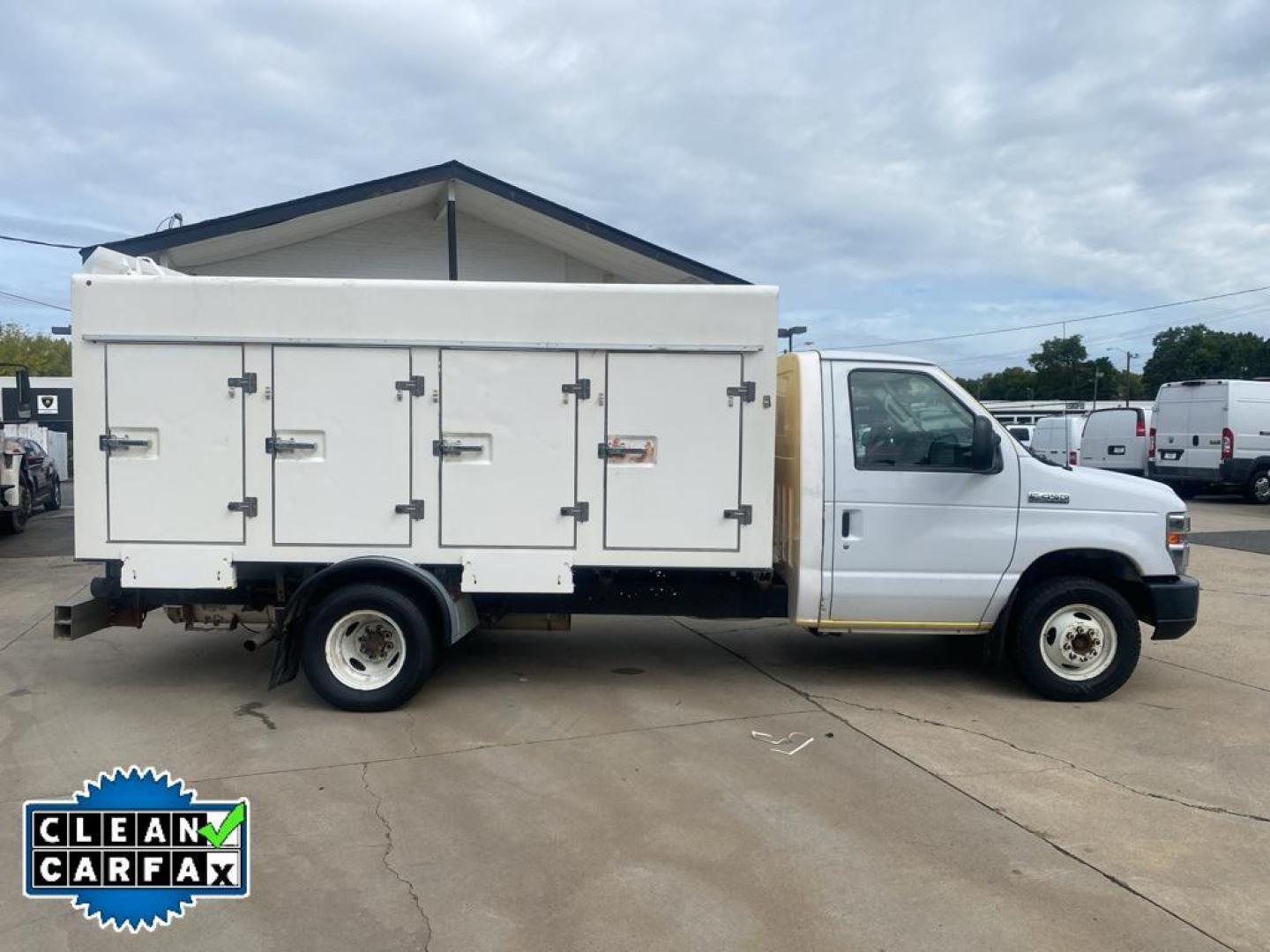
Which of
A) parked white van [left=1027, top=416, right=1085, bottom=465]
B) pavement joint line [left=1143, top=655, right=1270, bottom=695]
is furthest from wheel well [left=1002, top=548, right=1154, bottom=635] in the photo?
parked white van [left=1027, top=416, right=1085, bottom=465]

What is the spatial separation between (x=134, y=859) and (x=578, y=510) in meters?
3.24

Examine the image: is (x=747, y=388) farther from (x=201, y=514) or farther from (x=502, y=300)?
(x=201, y=514)

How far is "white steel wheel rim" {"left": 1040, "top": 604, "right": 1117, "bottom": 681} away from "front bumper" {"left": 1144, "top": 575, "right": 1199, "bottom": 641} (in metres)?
0.31

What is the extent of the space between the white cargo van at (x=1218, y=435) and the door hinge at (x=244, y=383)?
19.9 metres

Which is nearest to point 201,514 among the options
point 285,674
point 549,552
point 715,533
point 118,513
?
point 118,513

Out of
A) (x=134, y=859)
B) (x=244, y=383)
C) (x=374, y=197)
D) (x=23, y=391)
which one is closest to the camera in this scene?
(x=134, y=859)

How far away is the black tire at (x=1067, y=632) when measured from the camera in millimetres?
6410

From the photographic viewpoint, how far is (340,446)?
243 inches

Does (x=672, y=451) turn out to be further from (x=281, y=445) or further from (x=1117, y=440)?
(x=1117, y=440)

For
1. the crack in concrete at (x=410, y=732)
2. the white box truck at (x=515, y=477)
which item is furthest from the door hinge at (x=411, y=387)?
the crack in concrete at (x=410, y=732)

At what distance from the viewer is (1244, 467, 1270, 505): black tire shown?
2041 centimetres

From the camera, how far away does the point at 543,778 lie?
5.11 m

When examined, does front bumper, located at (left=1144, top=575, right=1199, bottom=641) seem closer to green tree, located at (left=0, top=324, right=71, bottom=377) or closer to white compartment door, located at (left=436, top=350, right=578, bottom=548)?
white compartment door, located at (left=436, top=350, right=578, bottom=548)

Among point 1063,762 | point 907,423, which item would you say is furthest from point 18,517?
point 1063,762
